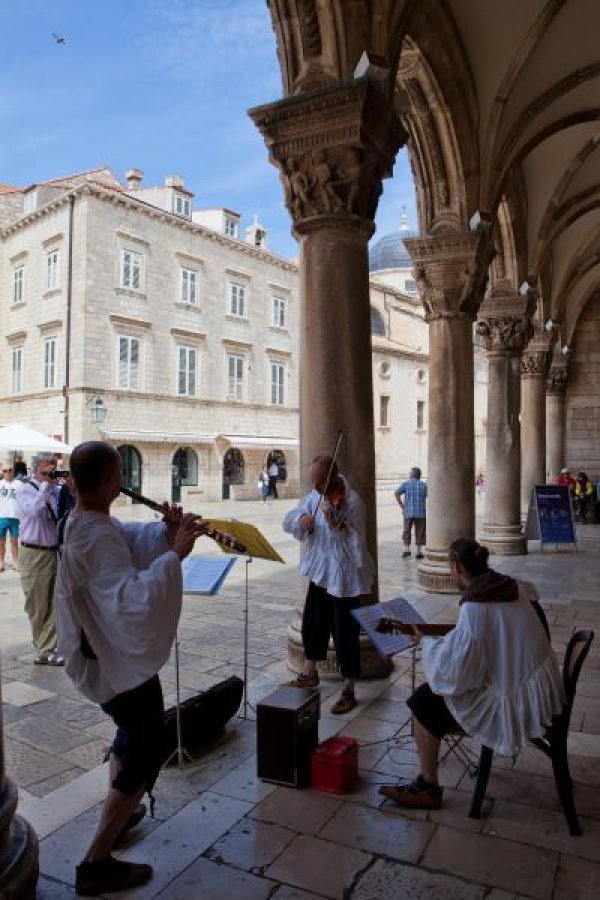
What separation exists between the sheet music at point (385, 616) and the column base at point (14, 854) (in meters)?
1.64

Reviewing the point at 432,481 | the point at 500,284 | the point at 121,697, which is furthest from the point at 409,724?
the point at 500,284

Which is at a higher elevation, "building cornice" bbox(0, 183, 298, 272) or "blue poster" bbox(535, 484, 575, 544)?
"building cornice" bbox(0, 183, 298, 272)

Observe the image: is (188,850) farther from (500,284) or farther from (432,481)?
(500,284)

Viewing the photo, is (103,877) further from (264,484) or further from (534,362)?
(264,484)

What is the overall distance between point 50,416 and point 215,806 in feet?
71.7

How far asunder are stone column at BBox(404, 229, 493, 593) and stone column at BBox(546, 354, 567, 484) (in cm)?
1041

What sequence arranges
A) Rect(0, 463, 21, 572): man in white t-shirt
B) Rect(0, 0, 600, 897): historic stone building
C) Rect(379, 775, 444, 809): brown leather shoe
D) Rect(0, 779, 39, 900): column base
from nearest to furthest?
1. Rect(0, 779, 39, 900): column base
2. Rect(379, 775, 444, 809): brown leather shoe
3. Rect(0, 0, 600, 897): historic stone building
4. Rect(0, 463, 21, 572): man in white t-shirt

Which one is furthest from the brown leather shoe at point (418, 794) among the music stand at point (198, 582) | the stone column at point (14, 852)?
the stone column at point (14, 852)

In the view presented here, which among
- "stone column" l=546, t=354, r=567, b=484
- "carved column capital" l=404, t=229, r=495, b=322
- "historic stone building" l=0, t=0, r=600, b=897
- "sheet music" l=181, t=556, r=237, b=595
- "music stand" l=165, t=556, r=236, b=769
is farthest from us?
"stone column" l=546, t=354, r=567, b=484

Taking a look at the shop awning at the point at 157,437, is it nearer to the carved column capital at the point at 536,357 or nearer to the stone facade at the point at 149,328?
the stone facade at the point at 149,328

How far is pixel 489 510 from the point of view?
11.1 meters

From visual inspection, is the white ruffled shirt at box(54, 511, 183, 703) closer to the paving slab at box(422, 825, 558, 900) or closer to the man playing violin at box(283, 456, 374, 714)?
the paving slab at box(422, 825, 558, 900)

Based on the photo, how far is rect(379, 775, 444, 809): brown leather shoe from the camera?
9.62ft

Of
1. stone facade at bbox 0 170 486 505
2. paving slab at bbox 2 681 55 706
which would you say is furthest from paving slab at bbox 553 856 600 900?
stone facade at bbox 0 170 486 505
